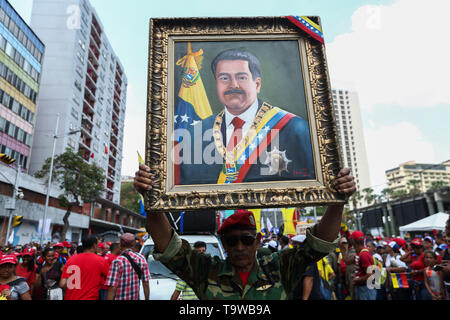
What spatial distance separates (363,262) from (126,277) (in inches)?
190

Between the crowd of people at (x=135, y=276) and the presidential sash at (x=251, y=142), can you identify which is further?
the crowd of people at (x=135, y=276)

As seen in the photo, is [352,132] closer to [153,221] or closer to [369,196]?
[369,196]

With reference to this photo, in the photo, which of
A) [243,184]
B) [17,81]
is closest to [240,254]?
[243,184]

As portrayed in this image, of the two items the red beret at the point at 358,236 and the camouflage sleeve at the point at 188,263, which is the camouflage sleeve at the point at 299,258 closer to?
the camouflage sleeve at the point at 188,263

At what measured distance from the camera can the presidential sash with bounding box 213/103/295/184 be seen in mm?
2170

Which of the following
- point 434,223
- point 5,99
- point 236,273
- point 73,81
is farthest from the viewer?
point 73,81

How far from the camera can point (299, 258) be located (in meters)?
2.39

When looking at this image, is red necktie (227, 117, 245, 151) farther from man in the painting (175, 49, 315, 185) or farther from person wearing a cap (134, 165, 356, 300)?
person wearing a cap (134, 165, 356, 300)

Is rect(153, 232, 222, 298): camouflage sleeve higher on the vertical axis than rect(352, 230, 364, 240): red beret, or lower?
lower

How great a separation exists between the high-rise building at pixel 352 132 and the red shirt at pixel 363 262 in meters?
155

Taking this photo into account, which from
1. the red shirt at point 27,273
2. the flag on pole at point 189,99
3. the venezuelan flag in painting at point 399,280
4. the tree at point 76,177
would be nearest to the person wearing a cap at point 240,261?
the flag on pole at point 189,99

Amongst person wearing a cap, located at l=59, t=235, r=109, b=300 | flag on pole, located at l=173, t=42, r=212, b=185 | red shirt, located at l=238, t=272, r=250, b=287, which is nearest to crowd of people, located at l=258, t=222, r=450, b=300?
red shirt, located at l=238, t=272, r=250, b=287

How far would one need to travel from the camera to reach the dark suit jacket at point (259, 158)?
7.07ft
